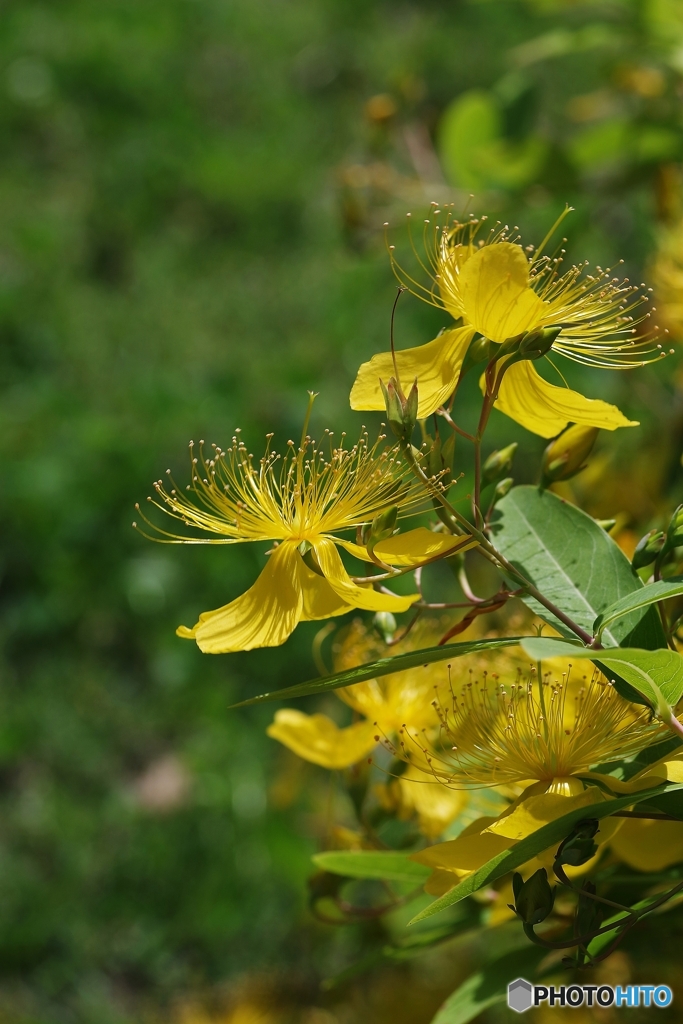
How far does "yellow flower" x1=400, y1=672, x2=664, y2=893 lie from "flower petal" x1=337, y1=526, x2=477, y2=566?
120mm

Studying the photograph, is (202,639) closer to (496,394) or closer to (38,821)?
(496,394)

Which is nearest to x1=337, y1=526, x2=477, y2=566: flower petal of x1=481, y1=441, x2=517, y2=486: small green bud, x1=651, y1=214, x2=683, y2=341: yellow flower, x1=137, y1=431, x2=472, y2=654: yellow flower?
x1=137, y1=431, x2=472, y2=654: yellow flower

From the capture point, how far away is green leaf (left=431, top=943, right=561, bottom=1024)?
80 centimetres

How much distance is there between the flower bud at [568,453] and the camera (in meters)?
0.75

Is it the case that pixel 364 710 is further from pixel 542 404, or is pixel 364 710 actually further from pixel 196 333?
pixel 196 333

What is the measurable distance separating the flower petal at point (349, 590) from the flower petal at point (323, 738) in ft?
0.76

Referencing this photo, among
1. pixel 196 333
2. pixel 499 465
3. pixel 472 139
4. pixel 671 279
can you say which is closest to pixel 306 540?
pixel 499 465

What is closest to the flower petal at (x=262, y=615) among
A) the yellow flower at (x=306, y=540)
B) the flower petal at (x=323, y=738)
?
the yellow flower at (x=306, y=540)

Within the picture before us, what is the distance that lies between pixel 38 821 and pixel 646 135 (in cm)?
156

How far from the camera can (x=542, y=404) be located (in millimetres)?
707

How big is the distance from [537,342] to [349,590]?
20 centimetres

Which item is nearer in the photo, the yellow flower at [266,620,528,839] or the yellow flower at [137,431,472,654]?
the yellow flower at [137,431,472,654]

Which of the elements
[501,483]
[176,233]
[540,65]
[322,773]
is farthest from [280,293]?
[501,483]
